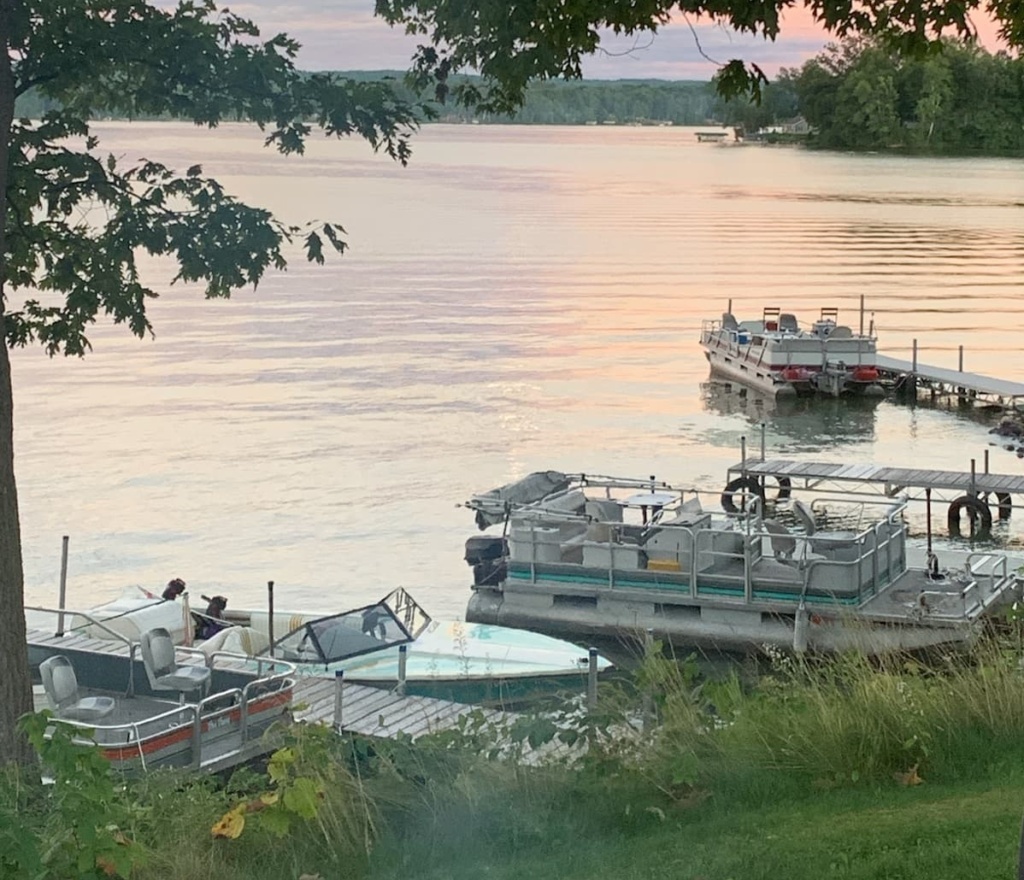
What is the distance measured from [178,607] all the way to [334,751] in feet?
37.6

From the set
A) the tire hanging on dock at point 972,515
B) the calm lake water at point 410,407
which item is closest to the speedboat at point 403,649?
the calm lake water at point 410,407

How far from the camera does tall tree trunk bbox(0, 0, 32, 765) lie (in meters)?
9.90

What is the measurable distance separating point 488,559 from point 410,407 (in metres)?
25.1

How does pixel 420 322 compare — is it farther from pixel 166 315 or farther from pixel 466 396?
pixel 466 396

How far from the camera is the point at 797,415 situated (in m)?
49.0

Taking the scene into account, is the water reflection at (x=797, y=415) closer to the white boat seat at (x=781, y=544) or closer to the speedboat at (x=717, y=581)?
the white boat seat at (x=781, y=544)

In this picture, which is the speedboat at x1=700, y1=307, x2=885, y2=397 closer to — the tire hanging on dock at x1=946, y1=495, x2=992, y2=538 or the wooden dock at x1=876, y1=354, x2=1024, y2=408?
the wooden dock at x1=876, y1=354, x2=1024, y2=408

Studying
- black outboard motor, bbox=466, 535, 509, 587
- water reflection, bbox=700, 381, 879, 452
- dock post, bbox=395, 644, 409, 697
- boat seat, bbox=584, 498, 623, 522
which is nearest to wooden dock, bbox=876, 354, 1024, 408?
water reflection, bbox=700, 381, 879, 452

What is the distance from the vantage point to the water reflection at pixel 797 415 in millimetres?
44781

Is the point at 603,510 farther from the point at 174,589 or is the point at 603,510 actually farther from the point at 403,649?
the point at 403,649

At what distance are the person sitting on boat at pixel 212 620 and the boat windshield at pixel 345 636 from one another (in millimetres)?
1567

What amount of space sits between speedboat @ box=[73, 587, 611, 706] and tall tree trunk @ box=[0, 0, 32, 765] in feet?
24.3

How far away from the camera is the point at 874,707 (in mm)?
8961

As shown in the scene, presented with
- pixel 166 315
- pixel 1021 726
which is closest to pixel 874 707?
pixel 1021 726
